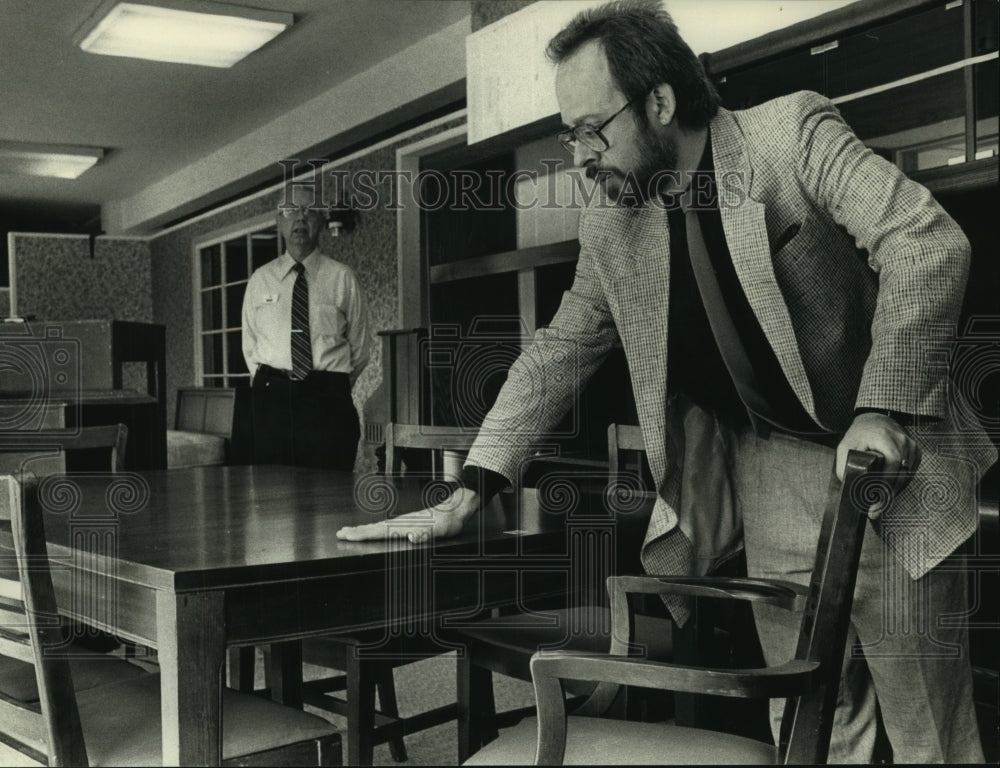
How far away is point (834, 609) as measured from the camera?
3.68 ft

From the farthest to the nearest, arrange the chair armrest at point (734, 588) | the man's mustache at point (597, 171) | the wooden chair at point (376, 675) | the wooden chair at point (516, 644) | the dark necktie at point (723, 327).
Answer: the wooden chair at point (376, 675) < the wooden chair at point (516, 644) < the man's mustache at point (597, 171) < the dark necktie at point (723, 327) < the chair armrest at point (734, 588)

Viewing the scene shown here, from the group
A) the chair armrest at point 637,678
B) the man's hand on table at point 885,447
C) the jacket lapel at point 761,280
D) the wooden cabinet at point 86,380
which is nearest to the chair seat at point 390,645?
the chair armrest at point 637,678

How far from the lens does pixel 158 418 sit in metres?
4.45

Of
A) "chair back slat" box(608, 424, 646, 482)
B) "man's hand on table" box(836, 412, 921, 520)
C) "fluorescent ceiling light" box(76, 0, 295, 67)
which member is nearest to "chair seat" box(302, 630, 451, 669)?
"chair back slat" box(608, 424, 646, 482)

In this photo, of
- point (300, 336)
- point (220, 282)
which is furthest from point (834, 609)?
point (220, 282)

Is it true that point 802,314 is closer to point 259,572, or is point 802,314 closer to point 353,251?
point 259,572

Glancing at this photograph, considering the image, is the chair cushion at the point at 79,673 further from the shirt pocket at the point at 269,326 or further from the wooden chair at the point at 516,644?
the shirt pocket at the point at 269,326

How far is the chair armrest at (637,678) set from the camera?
3.39 feet

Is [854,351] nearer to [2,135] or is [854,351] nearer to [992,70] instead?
[992,70]

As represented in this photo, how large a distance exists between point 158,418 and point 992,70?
3536 millimetres

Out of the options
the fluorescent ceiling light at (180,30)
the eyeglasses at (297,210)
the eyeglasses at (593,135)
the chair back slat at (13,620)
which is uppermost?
the fluorescent ceiling light at (180,30)

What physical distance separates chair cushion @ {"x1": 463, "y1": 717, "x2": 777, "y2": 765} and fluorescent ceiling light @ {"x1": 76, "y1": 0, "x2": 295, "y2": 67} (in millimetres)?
4242

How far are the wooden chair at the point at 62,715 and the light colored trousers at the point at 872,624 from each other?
0.79 metres

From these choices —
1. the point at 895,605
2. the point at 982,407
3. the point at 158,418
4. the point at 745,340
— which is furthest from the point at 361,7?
the point at 895,605
